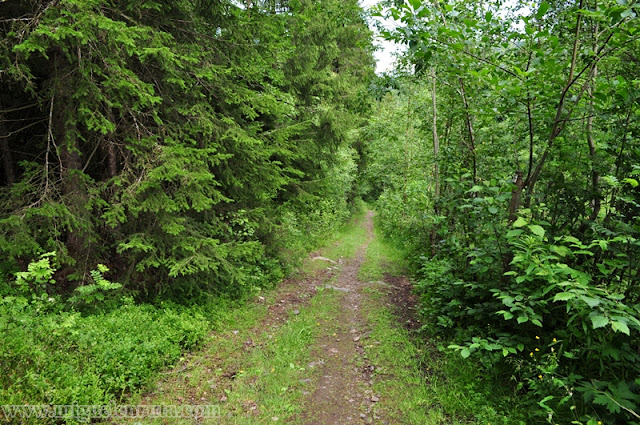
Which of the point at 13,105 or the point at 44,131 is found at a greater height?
the point at 13,105

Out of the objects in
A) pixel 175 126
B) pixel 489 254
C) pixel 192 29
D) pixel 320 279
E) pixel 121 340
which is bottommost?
pixel 320 279

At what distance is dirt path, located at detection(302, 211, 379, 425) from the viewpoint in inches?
161

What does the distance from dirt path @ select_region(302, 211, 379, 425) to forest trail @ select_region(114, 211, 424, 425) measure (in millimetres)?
13

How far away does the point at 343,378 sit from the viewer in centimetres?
489

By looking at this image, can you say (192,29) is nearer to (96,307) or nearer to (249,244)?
(249,244)

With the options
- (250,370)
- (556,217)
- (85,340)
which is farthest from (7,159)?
(556,217)

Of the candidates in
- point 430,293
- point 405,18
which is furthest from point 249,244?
point 405,18

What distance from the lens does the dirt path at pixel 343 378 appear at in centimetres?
409

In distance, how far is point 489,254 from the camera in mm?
4785

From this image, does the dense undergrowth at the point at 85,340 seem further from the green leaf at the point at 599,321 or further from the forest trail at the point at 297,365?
the green leaf at the point at 599,321

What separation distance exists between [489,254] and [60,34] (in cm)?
665

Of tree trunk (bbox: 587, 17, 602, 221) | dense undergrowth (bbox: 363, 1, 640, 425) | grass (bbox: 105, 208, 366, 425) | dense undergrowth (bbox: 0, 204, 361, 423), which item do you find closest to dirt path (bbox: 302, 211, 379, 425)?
grass (bbox: 105, 208, 366, 425)

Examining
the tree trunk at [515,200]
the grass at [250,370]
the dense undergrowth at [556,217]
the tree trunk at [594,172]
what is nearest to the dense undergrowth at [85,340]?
the grass at [250,370]

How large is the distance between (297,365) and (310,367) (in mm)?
218
